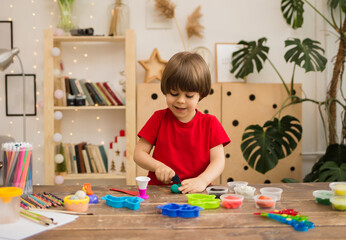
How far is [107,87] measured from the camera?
11.0 feet

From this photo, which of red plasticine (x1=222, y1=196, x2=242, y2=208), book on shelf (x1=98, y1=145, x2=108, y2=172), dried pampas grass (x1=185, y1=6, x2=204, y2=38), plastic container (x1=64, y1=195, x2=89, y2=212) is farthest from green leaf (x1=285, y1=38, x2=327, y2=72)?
plastic container (x1=64, y1=195, x2=89, y2=212)

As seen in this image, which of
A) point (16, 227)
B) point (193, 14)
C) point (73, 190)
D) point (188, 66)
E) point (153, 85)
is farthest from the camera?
point (193, 14)

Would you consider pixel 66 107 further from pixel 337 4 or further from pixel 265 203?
pixel 337 4

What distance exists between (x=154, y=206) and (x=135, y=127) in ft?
6.52

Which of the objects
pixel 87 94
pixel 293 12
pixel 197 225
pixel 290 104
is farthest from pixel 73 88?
pixel 197 225

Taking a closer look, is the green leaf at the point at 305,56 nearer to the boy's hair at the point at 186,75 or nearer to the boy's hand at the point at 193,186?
the boy's hair at the point at 186,75

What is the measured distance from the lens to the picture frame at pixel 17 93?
11.5 feet

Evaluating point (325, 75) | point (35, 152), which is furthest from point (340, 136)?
point (35, 152)

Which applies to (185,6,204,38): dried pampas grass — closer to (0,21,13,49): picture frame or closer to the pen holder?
(0,21,13,49): picture frame

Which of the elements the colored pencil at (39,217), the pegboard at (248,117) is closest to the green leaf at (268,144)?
the pegboard at (248,117)

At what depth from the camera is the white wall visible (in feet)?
11.5

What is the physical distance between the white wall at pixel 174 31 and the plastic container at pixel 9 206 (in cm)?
250

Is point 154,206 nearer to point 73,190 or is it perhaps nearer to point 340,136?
point 73,190

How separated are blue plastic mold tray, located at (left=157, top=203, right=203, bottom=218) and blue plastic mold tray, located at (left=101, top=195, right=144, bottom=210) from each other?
9 centimetres
